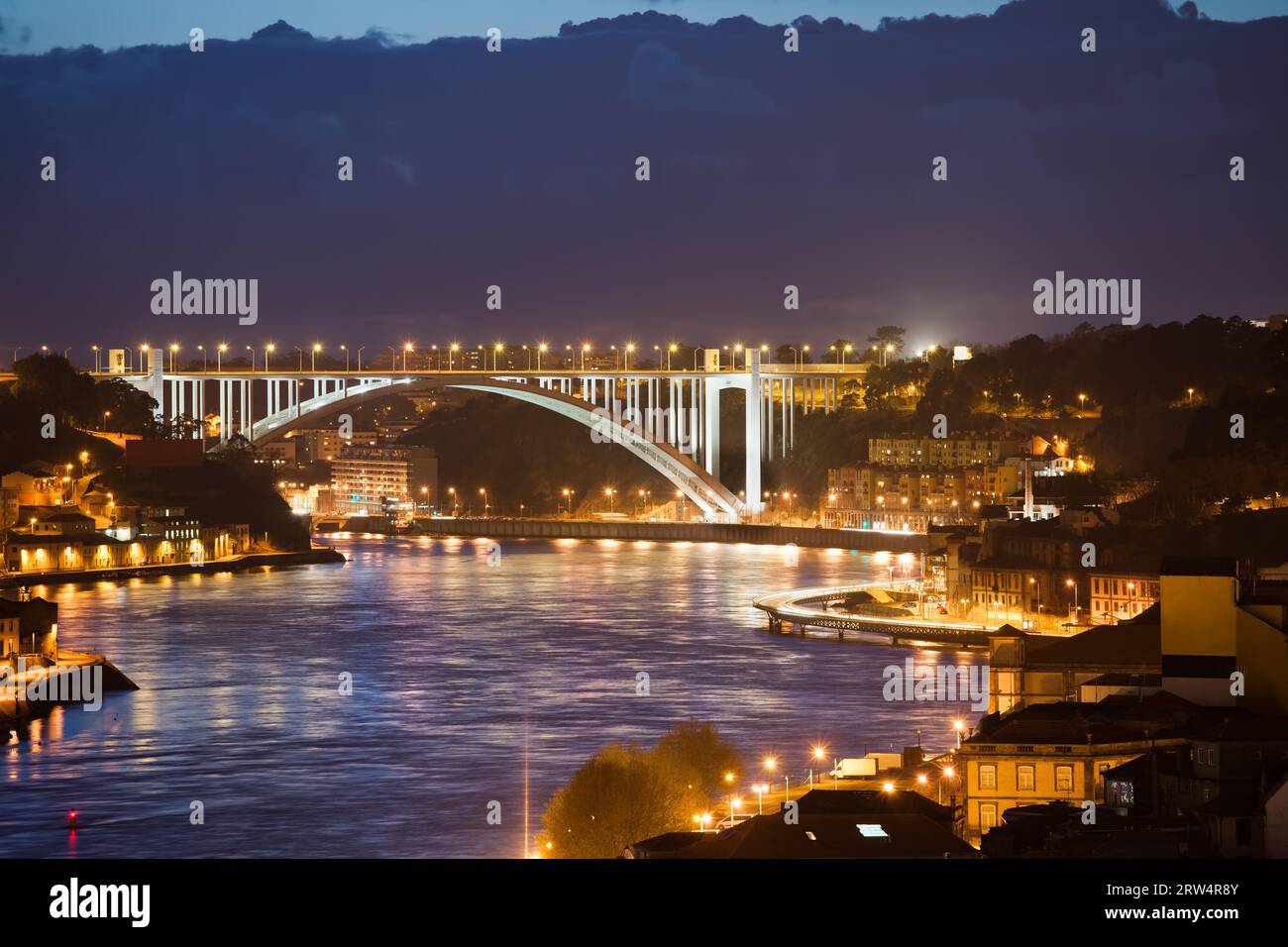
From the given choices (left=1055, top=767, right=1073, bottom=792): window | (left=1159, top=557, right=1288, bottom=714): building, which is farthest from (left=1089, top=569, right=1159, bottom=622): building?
(left=1055, top=767, right=1073, bottom=792): window

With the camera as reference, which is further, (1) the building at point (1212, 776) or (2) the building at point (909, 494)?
(2) the building at point (909, 494)

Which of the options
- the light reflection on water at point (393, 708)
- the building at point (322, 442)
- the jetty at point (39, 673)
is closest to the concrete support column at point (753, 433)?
the light reflection on water at point (393, 708)

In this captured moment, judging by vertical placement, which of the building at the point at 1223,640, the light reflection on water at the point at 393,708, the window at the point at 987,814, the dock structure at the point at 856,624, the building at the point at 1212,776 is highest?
the building at the point at 1223,640

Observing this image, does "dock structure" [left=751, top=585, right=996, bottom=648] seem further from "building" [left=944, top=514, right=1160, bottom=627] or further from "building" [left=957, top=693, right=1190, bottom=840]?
"building" [left=957, top=693, right=1190, bottom=840]

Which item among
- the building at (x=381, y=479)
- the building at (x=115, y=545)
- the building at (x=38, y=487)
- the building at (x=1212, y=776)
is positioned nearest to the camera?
the building at (x=1212, y=776)

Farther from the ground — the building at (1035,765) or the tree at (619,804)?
the building at (1035,765)

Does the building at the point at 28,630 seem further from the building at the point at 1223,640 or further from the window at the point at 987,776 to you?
the window at the point at 987,776
